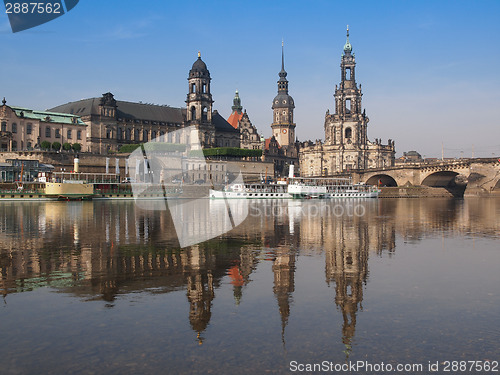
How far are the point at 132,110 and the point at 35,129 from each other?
2355 centimetres

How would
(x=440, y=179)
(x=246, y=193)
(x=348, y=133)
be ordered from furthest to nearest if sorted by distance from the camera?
(x=348, y=133) → (x=440, y=179) → (x=246, y=193)

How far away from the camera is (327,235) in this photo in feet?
82.7

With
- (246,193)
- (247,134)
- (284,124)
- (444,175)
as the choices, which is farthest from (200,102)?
(444,175)

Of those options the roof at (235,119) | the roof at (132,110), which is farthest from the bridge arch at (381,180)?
the roof at (132,110)

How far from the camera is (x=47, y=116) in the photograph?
94.9 meters

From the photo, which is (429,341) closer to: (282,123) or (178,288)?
(178,288)

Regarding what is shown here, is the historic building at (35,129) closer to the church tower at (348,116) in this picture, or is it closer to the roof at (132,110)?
the roof at (132,110)

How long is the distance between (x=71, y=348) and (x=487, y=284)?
35.6ft

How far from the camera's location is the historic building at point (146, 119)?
101 metres

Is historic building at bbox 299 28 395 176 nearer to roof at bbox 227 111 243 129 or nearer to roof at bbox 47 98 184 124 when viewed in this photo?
roof at bbox 227 111 243 129

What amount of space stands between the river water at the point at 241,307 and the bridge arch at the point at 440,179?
84.1 metres

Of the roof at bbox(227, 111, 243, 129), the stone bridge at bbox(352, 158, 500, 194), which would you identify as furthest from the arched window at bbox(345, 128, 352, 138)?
the roof at bbox(227, 111, 243, 129)

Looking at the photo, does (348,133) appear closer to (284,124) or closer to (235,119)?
(284,124)

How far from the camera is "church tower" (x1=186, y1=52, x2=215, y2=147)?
10894cm
